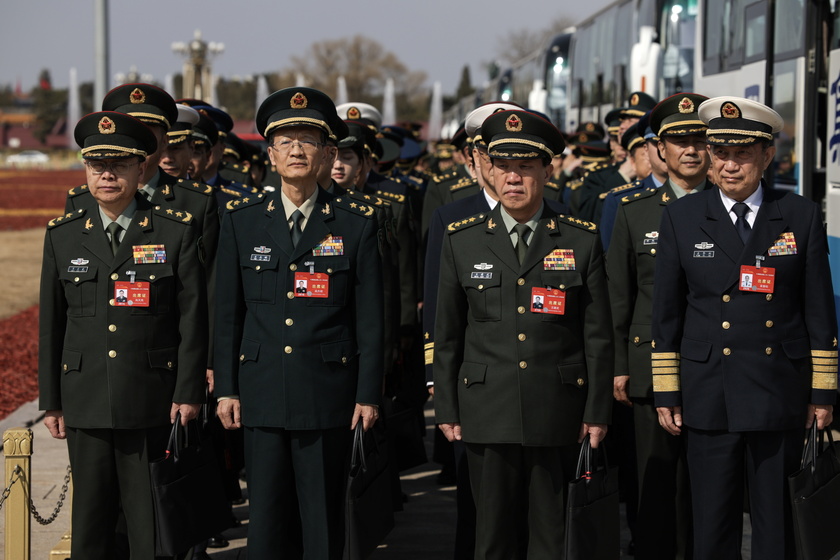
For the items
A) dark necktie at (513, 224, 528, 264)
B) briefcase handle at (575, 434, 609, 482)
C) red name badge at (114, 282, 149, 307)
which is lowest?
briefcase handle at (575, 434, 609, 482)

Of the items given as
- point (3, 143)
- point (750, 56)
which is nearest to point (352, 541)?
point (750, 56)

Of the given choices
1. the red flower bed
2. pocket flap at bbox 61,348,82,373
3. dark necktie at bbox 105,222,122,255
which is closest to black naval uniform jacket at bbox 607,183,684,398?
dark necktie at bbox 105,222,122,255

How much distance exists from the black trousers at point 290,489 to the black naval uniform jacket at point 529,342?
1.96 feet

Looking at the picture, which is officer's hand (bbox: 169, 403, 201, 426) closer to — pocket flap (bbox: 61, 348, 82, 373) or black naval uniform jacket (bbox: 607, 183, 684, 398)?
pocket flap (bbox: 61, 348, 82, 373)

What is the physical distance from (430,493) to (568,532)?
10.6 ft

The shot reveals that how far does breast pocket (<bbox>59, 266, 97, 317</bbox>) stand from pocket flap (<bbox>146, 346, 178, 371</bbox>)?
31 cm

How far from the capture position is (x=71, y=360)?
5.28 metres

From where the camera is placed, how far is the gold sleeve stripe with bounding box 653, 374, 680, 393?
5000 mm

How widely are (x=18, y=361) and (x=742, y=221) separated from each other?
10.7 metres

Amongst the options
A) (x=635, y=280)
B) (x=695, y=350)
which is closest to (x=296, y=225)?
(x=635, y=280)

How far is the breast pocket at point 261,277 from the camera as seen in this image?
5.12 metres

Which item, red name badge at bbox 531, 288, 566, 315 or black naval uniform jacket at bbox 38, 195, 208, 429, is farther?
black naval uniform jacket at bbox 38, 195, 208, 429

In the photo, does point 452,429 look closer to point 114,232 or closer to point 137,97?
point 114,232

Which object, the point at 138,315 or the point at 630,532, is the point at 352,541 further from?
the point at 630,532
